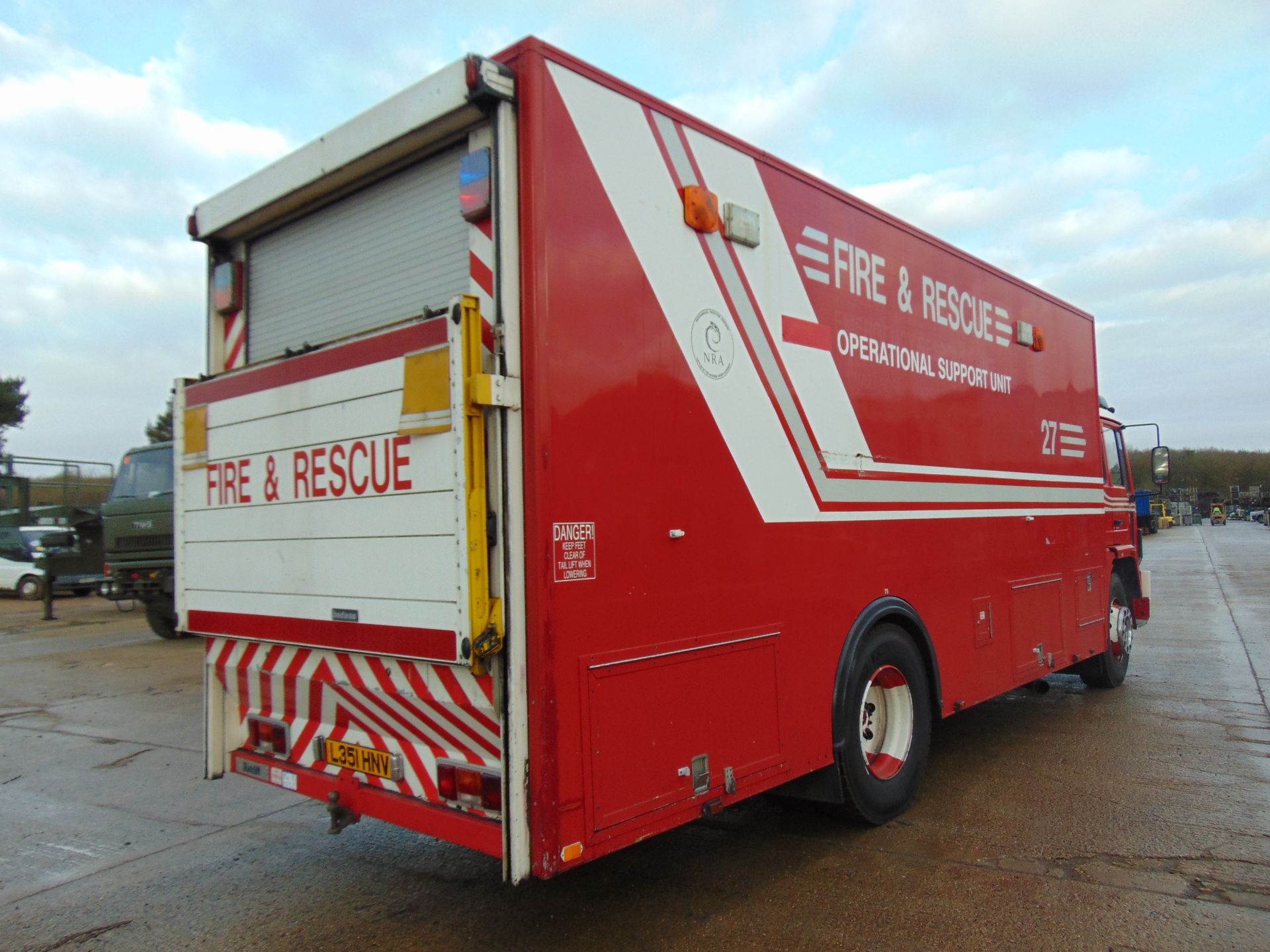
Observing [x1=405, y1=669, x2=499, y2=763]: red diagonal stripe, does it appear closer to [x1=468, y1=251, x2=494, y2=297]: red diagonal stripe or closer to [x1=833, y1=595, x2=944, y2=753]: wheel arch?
[x1=468, y1=251, x2=494, y2=297]: red diagonal stripe

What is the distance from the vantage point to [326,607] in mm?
3684

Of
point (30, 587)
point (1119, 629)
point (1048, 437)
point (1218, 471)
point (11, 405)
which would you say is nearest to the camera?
point (1048, 437)

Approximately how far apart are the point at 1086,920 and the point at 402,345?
3.58 meters

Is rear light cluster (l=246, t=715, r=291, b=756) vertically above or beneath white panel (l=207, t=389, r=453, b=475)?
beneath

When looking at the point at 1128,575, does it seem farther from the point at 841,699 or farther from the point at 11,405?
the point at 11,405

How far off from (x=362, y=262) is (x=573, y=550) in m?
1.73

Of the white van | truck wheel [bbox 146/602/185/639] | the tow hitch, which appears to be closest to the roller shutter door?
the tow hitch

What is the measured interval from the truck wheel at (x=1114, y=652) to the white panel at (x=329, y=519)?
6.87m

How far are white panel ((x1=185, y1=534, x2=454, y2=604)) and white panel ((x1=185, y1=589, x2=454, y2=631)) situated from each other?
2 cm

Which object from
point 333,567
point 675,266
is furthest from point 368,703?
point 675,266

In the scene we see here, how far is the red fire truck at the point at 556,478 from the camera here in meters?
3.08

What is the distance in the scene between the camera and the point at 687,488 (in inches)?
141

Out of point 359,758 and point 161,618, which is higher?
point 359,758

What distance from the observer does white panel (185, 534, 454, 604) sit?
319cm
